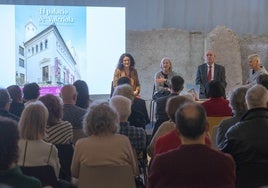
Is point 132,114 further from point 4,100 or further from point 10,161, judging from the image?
point 10,161

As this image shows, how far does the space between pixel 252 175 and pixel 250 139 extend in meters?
0.22

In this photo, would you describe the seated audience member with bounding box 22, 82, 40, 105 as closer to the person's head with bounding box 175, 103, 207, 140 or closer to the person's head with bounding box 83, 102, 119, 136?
the person's head with bounding box 83, 102, 119, 136

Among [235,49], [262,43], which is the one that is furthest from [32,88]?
[262,43]

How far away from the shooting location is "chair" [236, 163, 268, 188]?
8.91 ft

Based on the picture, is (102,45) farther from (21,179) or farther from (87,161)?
(21,179)

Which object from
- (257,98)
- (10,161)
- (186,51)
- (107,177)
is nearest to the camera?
(10,161)

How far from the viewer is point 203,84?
23.1 ft

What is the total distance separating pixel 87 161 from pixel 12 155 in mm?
836

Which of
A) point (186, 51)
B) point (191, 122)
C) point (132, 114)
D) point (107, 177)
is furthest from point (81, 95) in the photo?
point (186, 51)

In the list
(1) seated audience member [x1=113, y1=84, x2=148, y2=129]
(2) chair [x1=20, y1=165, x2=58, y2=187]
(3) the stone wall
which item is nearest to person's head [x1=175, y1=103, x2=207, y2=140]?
(2) chair [x1=20, y1=165, x2=58, y2=187]

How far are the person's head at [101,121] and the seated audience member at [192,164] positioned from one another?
2.42ft

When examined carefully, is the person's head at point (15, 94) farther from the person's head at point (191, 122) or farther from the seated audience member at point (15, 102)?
the person's head at point (191, 122)

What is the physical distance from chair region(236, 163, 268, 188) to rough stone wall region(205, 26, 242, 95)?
6.02 metres

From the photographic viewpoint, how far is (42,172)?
8.68 feet
